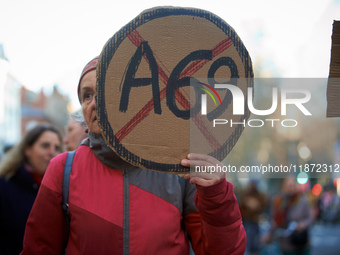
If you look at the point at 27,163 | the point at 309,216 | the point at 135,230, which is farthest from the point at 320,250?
the point at 135,230

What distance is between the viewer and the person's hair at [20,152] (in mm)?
2711

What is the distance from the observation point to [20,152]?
292 centimetres

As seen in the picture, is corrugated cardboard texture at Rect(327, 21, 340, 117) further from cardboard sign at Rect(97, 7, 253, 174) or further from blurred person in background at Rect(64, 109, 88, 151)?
blurred person in background at Rect(64, 109, 88, 151)

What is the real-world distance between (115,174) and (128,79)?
421 millimetres

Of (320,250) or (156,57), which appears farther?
(320,250)

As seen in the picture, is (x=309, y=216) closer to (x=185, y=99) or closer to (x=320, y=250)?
(x=185, y=99)

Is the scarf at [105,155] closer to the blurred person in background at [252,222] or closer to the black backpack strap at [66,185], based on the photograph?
the black backpack strap at [66,185]

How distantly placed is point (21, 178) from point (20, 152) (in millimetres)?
361

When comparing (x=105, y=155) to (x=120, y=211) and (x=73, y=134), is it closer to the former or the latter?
(x=120, y=211)

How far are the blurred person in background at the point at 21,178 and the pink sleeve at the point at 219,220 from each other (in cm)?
161

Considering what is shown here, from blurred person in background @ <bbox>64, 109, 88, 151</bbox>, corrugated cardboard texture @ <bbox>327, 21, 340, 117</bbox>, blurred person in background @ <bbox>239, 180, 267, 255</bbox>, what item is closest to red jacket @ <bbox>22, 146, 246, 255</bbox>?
corrugated cardboard texture @ <bbox>327, 21, 340, 117</bbox>

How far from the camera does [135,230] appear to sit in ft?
4.13

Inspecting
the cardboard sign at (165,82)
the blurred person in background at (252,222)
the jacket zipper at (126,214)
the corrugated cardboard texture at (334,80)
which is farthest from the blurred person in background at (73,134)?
the blurred person in background at (252,222)

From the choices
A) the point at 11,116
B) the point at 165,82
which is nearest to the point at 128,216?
the point at 165,82
